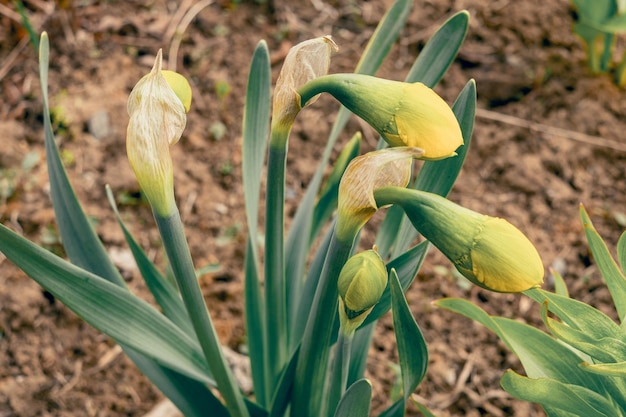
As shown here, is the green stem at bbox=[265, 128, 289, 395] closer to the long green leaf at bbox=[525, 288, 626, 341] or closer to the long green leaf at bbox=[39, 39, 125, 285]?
the long green leaf at bbox=[39, 39, 125, 285]

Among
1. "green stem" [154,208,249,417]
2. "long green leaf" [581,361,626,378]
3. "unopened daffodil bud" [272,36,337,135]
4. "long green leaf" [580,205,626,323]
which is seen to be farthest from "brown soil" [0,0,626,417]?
"unopened daffodil bud" [272,36,337,135]

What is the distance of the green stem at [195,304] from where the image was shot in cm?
72

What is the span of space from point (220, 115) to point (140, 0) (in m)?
0.53

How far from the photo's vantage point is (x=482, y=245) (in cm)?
56

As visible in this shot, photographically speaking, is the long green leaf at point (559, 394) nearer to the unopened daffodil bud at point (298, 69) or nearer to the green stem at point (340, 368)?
the green stem at point (340, 368)

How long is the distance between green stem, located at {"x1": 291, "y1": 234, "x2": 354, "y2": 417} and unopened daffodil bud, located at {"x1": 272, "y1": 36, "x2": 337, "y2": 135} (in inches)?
5.9

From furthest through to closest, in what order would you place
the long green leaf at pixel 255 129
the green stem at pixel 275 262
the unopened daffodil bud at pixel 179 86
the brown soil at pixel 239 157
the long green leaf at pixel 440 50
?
1. the brown soil at pixel 239 157
2. the long green leaf at pixel 255 129
3. the long green leaf at pixel 440 50
4. the green stem at pixel 275 262
5. the unopened daffodil bud at pixel 179 86

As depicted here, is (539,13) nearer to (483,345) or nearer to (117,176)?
(483,345)

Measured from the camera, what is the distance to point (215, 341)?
86cm

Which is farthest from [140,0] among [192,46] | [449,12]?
[449,12]

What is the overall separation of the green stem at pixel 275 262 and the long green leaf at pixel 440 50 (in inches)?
9.6

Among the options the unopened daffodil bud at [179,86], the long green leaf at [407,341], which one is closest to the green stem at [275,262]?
the unopened daffodil bud at [179,86]

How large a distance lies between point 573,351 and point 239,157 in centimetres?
113

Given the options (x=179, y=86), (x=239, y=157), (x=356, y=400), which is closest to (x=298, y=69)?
(x=179, y=86)
